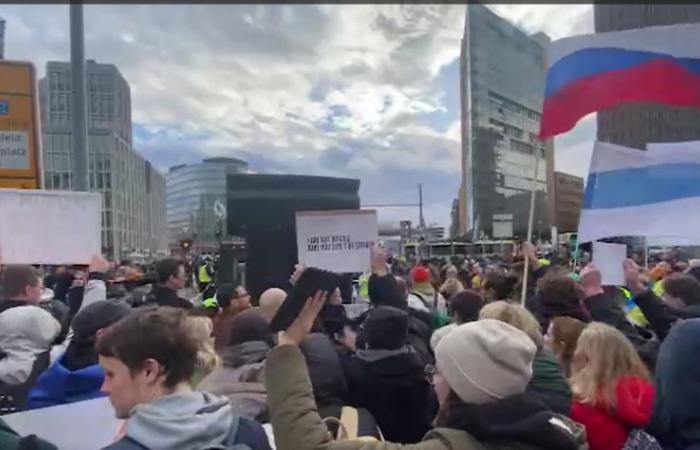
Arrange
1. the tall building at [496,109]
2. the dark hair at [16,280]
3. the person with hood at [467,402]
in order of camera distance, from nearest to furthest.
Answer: the person with hood at [467,402], the dark hair at [16,280], the tall building at [496,109]

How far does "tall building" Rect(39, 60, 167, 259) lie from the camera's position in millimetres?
26344

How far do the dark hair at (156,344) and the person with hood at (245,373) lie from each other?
71 centimetres

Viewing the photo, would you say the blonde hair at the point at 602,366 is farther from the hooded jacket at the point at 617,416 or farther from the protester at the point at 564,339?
the protester at the point at 564,339

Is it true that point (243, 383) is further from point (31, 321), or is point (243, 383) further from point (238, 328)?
point (31, 321)

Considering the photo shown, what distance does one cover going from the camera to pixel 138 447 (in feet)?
6.54

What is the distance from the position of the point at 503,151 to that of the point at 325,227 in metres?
82.5

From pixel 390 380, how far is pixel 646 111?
7418cm

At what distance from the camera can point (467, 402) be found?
7.50 ft

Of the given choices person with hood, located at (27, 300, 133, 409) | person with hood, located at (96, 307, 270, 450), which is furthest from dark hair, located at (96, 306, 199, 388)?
person with hood, located at (27, 300, 133, 409)

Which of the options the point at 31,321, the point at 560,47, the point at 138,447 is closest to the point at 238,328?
the point at 31,321

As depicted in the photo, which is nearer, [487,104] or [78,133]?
[78,133]

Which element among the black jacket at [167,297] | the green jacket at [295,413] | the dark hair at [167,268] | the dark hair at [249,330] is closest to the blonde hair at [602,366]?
the green jacket at [295,413]

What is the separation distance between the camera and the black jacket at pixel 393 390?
398 cm

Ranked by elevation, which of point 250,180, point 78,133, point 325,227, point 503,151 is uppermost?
point 503,151
